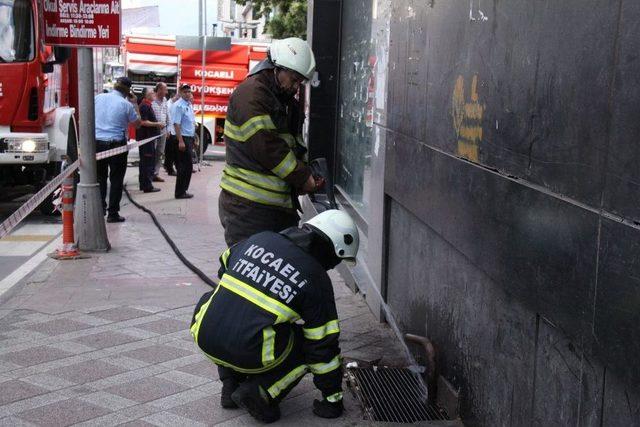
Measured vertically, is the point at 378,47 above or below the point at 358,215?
above

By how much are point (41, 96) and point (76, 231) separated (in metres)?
3.30

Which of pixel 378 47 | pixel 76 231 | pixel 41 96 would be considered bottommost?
pixel 76 231

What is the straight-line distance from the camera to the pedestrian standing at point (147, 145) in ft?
49.0

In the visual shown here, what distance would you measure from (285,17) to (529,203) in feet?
60.5

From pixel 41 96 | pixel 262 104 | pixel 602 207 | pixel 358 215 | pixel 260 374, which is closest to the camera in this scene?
pixel 602 207

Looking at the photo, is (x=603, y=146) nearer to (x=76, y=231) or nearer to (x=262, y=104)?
(x=262, y=104)

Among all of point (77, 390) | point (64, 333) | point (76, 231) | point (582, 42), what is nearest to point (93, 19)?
point (76, 231)

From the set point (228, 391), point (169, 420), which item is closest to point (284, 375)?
point (228, 391)

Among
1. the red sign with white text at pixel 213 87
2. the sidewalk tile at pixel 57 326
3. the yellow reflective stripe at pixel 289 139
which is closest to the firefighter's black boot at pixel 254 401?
the yellow reflective stripe at pixel 289 139

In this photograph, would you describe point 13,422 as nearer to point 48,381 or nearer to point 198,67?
point 48,381

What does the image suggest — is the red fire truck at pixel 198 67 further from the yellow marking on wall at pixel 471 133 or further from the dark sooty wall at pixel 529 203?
the yellow marking on wall at pixel 471 133

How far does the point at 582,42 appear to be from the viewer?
2.79 metres

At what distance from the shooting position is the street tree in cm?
2047

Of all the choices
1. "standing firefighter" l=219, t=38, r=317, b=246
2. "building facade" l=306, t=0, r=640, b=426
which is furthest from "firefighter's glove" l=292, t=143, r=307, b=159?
"building facade" l=306, t=0, r=640, b=426
